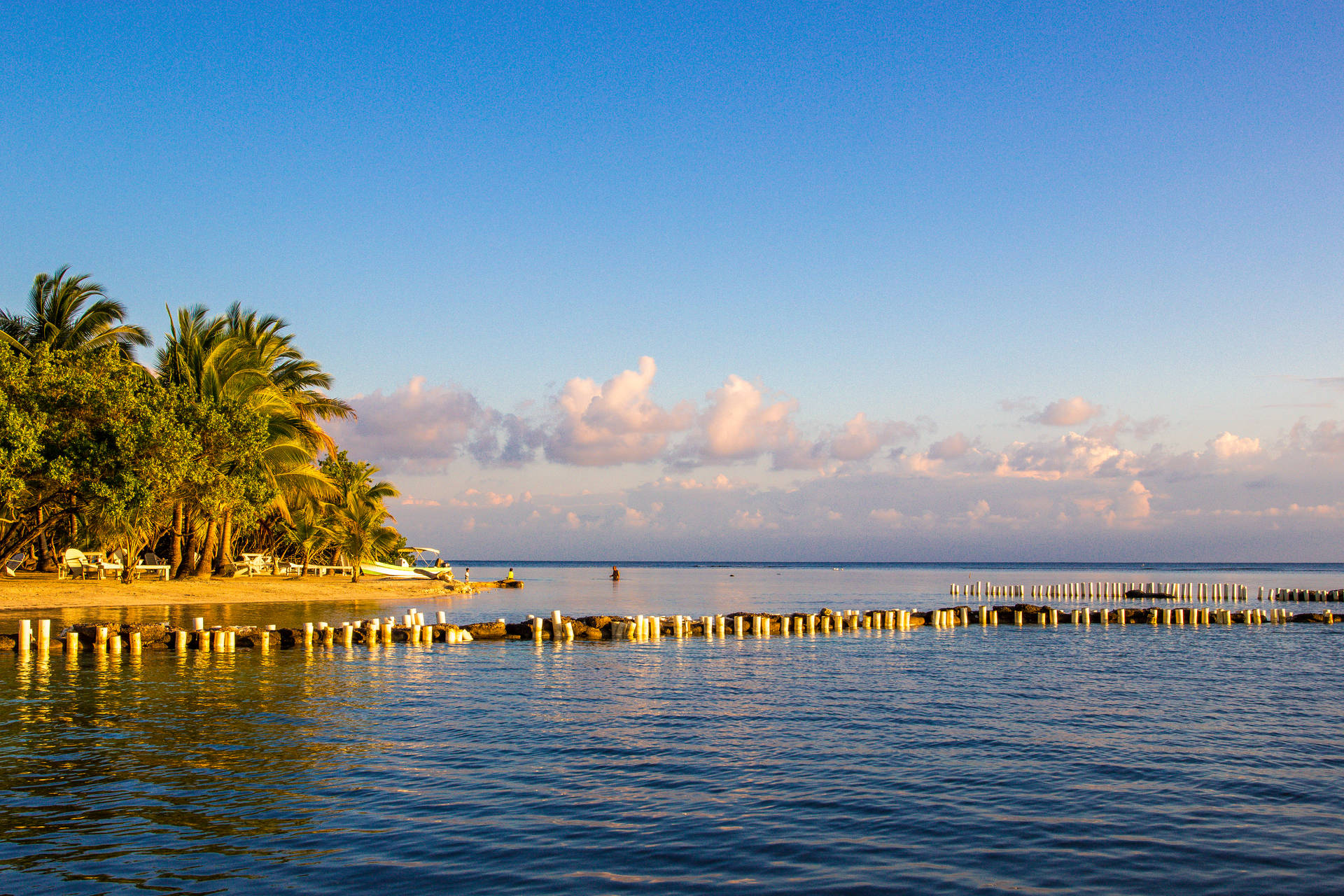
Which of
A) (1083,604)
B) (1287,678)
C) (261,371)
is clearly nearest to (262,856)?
(1287,678)

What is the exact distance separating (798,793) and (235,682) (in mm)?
13139

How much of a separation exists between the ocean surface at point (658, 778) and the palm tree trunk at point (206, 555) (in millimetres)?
24702

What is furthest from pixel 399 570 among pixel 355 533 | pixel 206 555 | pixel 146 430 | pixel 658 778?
pixel 658 778

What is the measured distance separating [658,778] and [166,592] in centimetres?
3375

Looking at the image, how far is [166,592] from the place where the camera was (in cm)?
3884

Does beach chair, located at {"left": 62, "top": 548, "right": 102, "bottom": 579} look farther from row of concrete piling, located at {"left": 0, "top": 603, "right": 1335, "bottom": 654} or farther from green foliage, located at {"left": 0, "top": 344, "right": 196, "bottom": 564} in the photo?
row of concrete piling, located at {"left": 0, "top": 603, "right": 1335, "bottom": 654}

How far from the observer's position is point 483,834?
9.62 meters

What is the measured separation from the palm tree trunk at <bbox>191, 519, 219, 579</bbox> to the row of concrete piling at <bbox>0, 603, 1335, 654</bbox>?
14.9 meters

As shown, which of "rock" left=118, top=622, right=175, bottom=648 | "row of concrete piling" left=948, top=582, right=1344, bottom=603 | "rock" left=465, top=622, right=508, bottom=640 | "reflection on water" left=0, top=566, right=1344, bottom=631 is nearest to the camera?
"rock" left=118, top=622, right=175, bottom=648

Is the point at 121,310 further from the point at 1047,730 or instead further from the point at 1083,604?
the point at 1083,604

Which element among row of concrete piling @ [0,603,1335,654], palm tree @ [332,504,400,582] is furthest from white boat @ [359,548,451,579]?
row of concrete piling @ [0,603,1335,654]

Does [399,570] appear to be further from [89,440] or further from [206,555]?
[89,440]

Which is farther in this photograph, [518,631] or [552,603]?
[552,603]

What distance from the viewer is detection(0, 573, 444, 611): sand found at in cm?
3419
